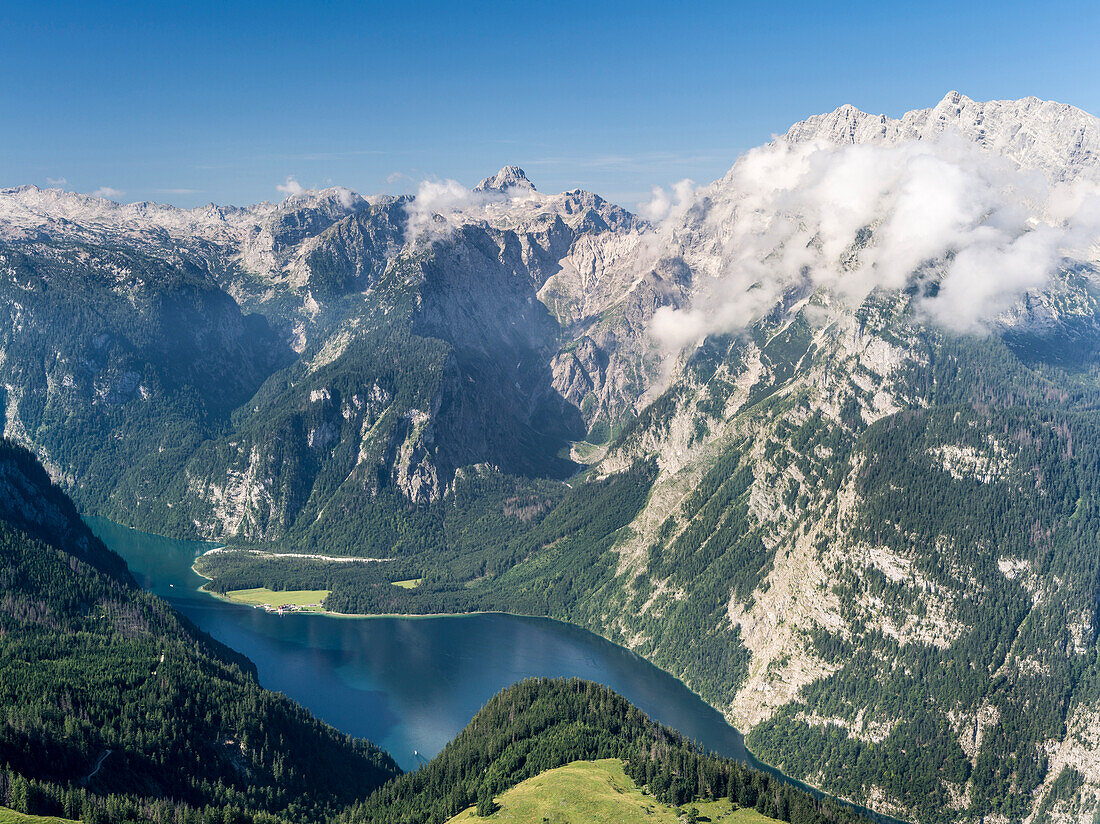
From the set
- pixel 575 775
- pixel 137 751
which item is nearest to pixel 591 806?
pixel 575 775

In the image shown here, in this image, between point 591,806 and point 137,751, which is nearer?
point 591,806

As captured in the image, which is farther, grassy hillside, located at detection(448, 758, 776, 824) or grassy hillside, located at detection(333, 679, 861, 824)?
grassy hillside, located at detection(333, 679, 861, 824)

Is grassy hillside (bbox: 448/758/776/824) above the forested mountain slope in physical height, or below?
above

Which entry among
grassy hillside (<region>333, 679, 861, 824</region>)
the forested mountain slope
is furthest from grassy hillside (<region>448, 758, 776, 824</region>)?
the forested mountain slope

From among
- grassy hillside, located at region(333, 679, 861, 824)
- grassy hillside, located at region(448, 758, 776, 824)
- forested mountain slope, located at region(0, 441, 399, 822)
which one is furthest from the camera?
grassy hillside, located at region(333, 679, 861, 824)

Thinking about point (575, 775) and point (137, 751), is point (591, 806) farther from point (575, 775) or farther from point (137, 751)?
point (137, 751)

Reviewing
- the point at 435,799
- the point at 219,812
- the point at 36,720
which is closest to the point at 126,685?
the point at 36,720

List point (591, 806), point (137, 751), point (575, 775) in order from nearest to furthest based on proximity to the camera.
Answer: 1. point (591, 806)
2. point (575, 775)
3. point (137, 751)

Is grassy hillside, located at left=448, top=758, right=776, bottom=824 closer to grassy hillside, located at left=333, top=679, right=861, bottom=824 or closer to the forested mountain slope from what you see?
grassy hillside, located at left=333, top=679, right=861, bottom=824

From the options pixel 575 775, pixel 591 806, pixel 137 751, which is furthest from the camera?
pixel 137 751

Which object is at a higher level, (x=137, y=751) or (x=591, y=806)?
(x=591, y=806)
